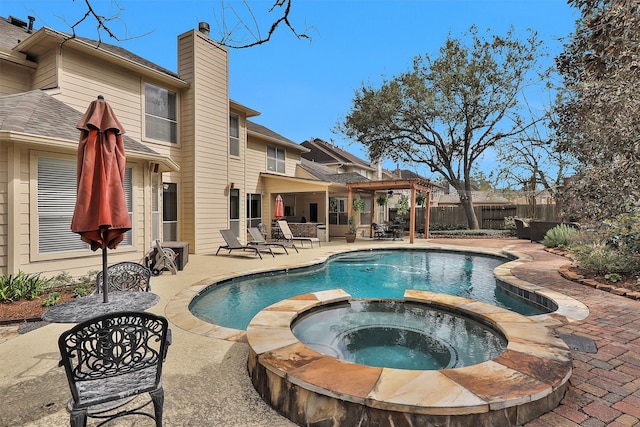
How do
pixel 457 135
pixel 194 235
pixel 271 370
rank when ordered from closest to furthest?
pixel 271 370 → pixel 194 235 → pixel 457 135

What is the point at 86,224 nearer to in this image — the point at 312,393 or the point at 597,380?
the point at 312,393

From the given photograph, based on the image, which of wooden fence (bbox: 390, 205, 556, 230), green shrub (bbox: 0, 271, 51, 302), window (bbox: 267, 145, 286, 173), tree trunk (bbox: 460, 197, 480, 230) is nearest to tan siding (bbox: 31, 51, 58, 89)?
green shrub (bbox: 0, 271, 51, 302)

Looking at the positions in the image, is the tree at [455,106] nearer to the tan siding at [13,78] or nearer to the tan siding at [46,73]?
the tan siding at [46,73]

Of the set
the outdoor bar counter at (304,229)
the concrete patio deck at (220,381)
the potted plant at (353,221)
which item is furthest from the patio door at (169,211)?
the potted plant at (353,221)

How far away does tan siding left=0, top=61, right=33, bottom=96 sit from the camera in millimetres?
8188

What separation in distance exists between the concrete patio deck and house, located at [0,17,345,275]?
2814 millimetres

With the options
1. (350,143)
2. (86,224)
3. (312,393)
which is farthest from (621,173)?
(350,143)

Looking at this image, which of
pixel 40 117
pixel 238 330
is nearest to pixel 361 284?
pixel 238 330

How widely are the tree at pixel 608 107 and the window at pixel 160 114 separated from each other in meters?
10.3

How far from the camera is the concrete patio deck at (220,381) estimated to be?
2340mm

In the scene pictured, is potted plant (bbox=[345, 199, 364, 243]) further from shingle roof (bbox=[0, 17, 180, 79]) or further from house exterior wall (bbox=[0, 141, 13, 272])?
house exterior wall (bbox=[0, 141, 13, 272])

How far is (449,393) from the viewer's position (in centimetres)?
218

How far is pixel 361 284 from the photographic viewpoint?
25.6 feet

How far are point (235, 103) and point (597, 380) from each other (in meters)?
12.4
